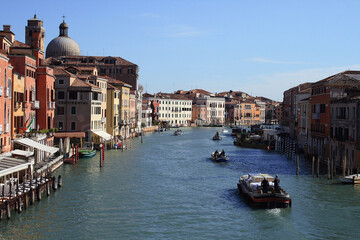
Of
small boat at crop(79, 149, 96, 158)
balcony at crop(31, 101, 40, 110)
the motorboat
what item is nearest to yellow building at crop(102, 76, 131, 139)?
small boat at crop(79, 149, 96, 158)

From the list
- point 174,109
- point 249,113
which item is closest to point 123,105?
point 174,109

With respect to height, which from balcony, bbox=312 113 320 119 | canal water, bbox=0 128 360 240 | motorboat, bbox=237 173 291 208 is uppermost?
balcony, bbox=312 113 320 119

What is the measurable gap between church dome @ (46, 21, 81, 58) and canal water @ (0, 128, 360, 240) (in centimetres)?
4730

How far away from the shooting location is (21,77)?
2992 cm

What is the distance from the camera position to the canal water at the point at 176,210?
17.3m

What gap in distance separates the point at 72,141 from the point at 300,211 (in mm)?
26039

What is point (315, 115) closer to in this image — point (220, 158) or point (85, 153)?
point (220, 158)

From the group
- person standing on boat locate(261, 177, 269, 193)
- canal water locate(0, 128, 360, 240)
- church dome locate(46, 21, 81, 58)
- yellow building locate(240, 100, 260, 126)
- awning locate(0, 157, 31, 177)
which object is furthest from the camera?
yellow building locate(240, 100, 260, 126)

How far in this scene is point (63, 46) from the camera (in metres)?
76.4

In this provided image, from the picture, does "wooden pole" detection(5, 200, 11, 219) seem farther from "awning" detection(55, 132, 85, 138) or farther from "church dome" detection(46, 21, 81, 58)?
"church dome" detection(46, 21, 81, 58)

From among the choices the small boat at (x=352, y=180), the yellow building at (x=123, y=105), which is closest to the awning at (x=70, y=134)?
the yellow building at (x=123, y=105)

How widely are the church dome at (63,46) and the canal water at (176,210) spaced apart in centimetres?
4730

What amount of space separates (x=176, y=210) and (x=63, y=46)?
60.6 m

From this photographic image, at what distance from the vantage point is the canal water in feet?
56.7
